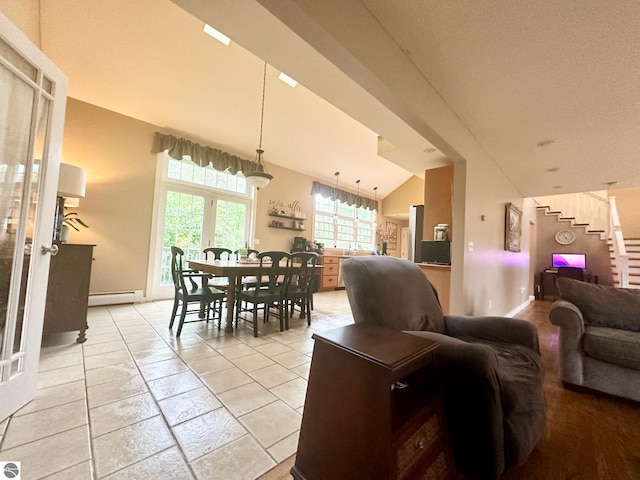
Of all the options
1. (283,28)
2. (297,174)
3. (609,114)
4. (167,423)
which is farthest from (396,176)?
(167,423)

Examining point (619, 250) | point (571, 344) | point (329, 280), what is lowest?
point (329, 280)

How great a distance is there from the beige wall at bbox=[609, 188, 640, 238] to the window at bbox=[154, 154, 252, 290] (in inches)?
347

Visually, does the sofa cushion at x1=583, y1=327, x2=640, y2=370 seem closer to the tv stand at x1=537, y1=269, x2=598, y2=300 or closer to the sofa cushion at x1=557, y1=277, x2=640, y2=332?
the sofa cushion at x1=557, y1=277, x2=640, y2=332

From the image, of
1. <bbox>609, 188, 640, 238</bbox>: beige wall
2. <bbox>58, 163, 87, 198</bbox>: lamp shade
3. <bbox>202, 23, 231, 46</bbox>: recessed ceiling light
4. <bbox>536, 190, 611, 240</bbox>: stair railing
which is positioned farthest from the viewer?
<bbox>536, 190, 611, 240</bbox>: stair railing

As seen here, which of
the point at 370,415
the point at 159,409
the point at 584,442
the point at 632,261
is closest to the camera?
the point at 370,415

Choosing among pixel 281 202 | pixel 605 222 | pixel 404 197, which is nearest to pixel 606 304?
pixel 281 202

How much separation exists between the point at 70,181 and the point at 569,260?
9.44 metres

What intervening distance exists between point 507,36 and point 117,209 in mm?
4904

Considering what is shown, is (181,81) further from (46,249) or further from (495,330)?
(495,330)

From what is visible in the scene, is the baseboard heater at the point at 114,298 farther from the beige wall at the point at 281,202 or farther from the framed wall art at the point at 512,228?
the framed wall art at the point at 512,228

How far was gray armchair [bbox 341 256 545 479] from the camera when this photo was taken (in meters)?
1.00

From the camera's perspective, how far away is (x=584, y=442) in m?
1.36

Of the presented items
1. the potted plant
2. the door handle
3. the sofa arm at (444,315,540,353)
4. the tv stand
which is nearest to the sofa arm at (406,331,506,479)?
the sofa arm at (444,315,540,353)

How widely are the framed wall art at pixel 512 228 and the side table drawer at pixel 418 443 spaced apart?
3.91 metres
